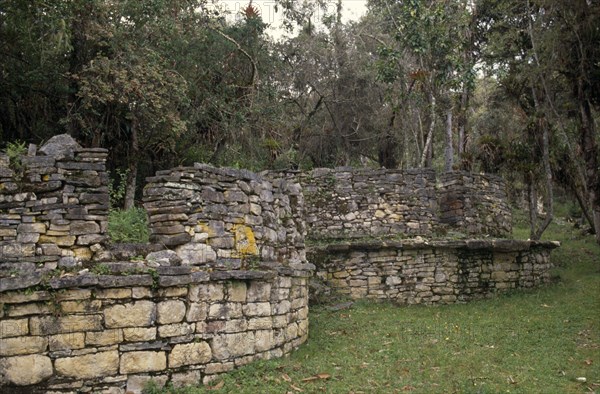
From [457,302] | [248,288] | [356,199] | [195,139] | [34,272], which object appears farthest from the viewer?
[195,139]

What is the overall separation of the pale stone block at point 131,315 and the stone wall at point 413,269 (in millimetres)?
6459

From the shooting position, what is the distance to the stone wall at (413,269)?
1238cm

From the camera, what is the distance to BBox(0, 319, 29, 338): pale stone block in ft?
18.2

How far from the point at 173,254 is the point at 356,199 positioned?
7570 millimetres

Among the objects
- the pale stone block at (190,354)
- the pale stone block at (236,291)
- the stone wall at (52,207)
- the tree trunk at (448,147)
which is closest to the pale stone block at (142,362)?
the pale stone block at (190,354)

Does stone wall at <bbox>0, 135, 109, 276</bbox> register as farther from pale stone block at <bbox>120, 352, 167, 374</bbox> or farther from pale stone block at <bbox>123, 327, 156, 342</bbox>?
pale stone block at <bbox>120, 352, 167, 374</bbox>

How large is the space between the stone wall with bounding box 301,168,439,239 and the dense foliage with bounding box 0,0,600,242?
10.8ft

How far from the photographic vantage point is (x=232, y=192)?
7.30m

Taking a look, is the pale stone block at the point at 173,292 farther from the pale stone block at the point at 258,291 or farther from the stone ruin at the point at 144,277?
the pale stone block at the point at 258,291

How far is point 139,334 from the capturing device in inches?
239

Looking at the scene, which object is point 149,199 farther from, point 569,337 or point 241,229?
point 569,337

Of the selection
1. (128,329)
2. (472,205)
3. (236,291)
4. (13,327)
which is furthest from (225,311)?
(472,205)

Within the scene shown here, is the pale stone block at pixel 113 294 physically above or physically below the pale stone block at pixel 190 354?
above

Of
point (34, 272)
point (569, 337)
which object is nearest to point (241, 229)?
point (34, 272)
